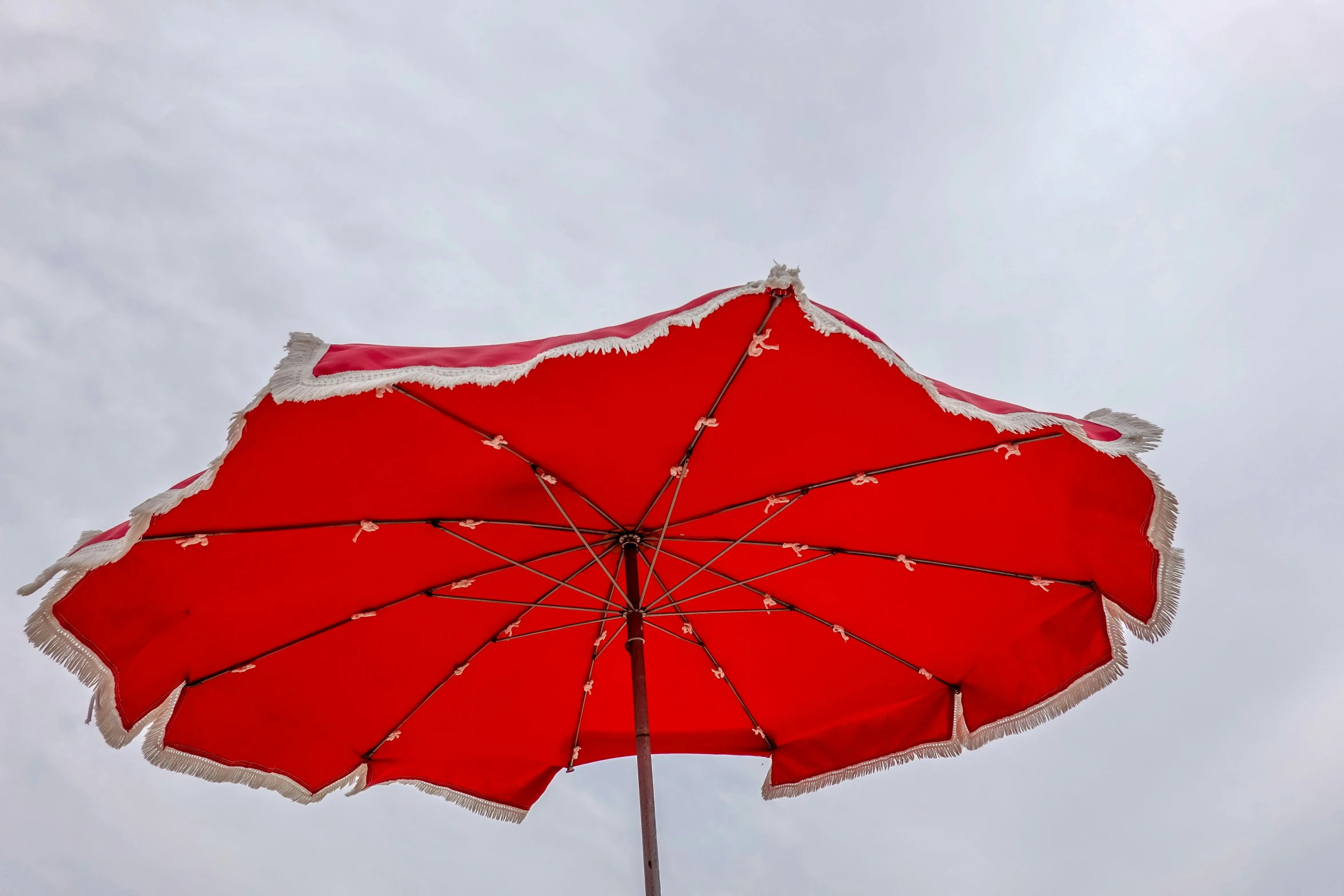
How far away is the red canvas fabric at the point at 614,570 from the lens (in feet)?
9.05

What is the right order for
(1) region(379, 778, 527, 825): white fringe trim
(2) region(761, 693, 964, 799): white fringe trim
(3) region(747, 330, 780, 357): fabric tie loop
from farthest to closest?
(1) region(379, 778, 527, 825): white fringe trim → (2) region(761, 693, 964, 799): white fringe trim → (3) region(747, 330, 780, 357): fabric tie loop

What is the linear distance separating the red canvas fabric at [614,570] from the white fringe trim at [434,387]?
0.13 feet

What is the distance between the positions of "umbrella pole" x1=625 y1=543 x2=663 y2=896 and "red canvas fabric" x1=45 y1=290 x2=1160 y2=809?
0.36ft

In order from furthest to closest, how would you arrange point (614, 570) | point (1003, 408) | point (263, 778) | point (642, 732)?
1. point (614, 570)
2. point (263, 778)
3. point (642, 732)
4. point (1003, 408)

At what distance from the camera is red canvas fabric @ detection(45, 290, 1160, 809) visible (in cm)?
276

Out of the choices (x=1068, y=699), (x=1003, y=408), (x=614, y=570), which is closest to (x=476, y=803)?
(x=614, y=570)

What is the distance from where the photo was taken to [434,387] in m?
2.38

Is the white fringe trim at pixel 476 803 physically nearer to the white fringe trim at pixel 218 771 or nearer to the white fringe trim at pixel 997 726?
the white fringe trim at pixel 218 771

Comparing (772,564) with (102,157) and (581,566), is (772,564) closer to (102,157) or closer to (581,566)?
(581,566)

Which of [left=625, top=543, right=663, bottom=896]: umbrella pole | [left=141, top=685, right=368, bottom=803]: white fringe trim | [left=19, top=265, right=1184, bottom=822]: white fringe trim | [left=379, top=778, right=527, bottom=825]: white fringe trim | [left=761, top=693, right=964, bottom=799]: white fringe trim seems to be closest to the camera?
[left=19, top=265, right=1184, bottom=822]: white fringe trim

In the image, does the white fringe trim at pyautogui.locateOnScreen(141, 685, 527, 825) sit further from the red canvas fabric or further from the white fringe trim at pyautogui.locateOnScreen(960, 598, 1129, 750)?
the white fringe trim at pyautogui.locateOnScreen(960, 598, 1129, 750)

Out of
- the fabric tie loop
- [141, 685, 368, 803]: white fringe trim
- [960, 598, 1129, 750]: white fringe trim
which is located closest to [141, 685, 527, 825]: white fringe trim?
[141, 685, 368, 803]: white fringe trim

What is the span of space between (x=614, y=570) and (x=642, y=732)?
719 millimetres

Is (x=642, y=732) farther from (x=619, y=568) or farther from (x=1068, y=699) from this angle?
(x=1068, y=699)
